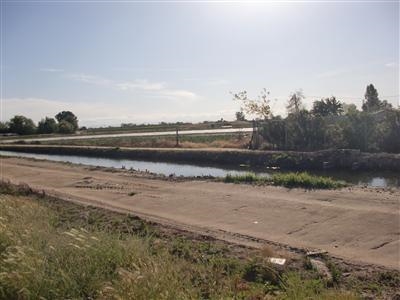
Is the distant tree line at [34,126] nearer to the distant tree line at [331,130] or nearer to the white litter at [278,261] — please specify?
the distant tree line at [331,130]

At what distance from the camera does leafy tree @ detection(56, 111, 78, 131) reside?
88625 millimetres

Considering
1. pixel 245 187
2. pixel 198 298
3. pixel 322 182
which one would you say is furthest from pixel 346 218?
pixel 198 298

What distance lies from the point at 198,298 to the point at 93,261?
1.75 meters

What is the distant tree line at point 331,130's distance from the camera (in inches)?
1086

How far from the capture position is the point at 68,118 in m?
90.4

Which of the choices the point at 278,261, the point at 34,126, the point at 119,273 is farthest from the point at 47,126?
the point at 119,273

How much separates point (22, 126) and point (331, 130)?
64.7 meters

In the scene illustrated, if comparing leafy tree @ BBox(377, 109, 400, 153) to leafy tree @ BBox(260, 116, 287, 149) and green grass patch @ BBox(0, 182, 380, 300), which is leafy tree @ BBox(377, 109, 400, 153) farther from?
green grass patch @ BBox(0, 182, 380, 300)

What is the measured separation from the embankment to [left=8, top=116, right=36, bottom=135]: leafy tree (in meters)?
44.7

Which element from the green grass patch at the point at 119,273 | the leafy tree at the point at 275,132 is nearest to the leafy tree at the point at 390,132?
the leafy tree at the point at 275,132

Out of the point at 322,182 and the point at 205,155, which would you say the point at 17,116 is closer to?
the point at 205,155

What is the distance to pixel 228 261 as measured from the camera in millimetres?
8500

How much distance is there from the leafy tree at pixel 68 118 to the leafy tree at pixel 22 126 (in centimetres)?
560

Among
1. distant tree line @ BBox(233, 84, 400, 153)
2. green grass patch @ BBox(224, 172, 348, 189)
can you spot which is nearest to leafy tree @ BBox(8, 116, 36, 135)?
distant tree line @ BBox(233, 84, 400, 153)
